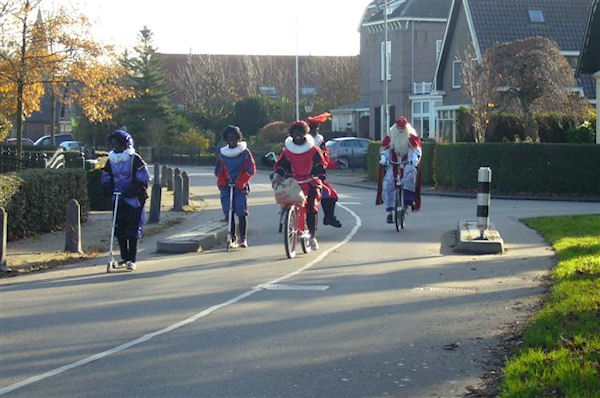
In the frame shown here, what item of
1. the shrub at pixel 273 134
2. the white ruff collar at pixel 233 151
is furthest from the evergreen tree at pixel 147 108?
the white ruff collar at pixel 233 151

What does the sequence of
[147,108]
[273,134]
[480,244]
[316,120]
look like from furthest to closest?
[147,108]
[273,134]
[316,120]
[480,244]

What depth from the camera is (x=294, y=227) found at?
1418 cm

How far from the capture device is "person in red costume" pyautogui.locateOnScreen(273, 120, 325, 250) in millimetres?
14859

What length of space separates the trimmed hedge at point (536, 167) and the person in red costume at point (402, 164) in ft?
42.3

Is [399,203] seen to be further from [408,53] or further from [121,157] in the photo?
[408,53]

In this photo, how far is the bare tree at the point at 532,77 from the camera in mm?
35844

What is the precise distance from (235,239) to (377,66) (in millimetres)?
47555

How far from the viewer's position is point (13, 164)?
2197 centimetres

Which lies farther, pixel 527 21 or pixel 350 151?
pixel 527 21

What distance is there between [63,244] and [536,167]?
58.7 ft

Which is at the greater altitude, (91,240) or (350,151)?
(350,151)

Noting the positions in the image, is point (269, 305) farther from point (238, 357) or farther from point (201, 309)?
point (238, 357)

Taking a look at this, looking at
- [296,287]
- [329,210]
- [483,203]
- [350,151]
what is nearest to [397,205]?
[329,210]

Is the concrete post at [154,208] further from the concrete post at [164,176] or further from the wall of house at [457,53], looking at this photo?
the wall of house at [457,53]
